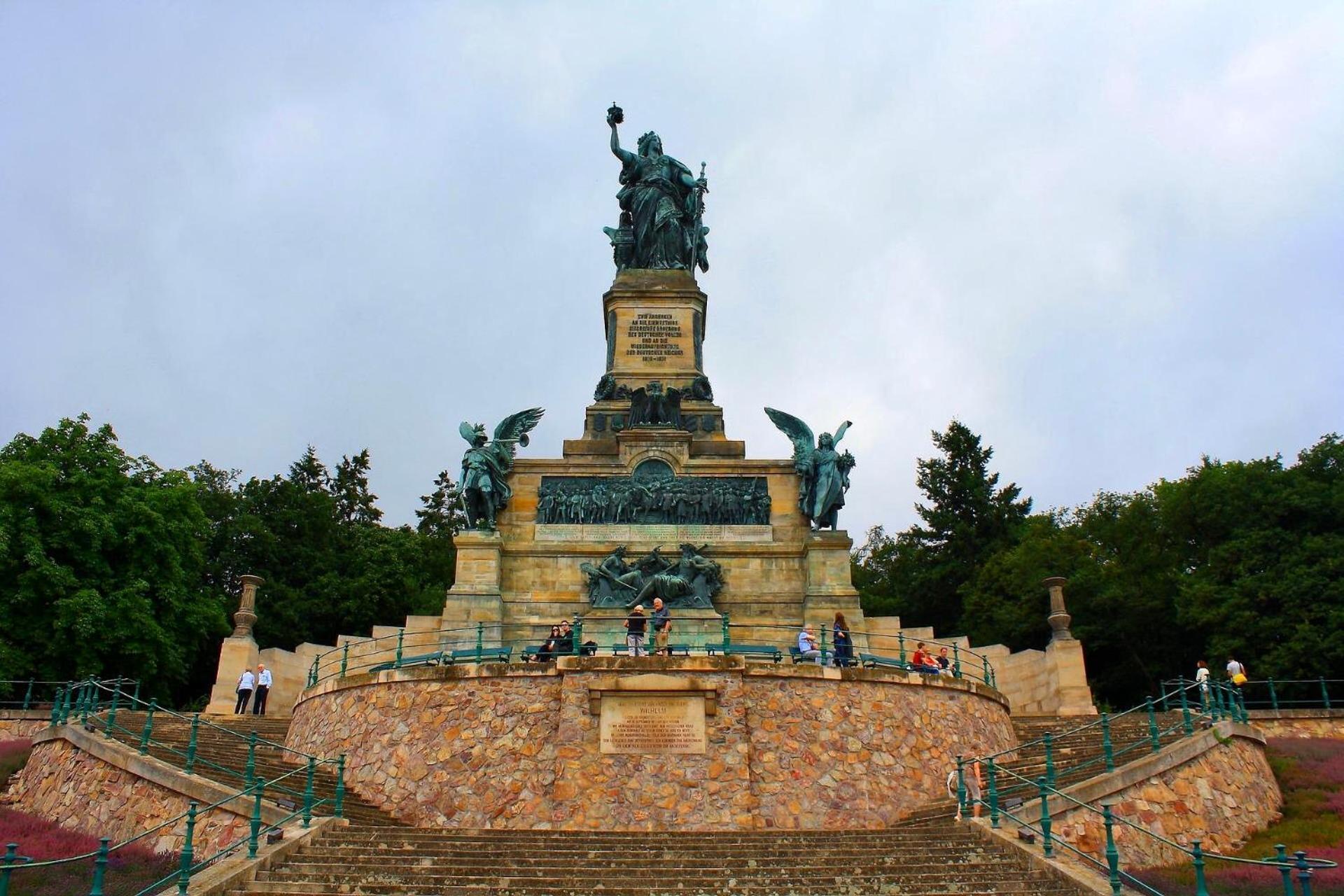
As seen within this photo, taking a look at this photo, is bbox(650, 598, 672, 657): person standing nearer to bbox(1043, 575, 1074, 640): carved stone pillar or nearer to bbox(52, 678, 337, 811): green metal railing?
bbox(52, 678, 337, 811): green metal railing

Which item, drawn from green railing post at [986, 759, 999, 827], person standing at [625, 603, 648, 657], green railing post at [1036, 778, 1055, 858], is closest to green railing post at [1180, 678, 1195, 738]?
green railing post at [986, 759, 999, 827]

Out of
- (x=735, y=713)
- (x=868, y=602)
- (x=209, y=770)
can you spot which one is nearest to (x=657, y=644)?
(x=735, y=713)

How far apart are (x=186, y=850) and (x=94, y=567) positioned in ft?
69.3

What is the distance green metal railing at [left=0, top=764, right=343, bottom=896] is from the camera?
10742 millimetres

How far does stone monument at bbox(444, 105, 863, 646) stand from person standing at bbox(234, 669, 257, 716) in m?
4.54

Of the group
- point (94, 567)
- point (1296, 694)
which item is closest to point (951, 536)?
point (1296, 694)

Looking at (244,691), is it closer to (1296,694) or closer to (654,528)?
(654,528)

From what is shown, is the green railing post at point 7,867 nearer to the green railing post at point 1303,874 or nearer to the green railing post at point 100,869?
the green railing post at point 100,869

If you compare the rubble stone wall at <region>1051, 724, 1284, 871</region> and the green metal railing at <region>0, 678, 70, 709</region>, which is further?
the green metal railing at <region>0, 678, 70, 709</region>

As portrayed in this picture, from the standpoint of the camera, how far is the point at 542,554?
28156 mm

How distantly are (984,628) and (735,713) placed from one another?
2700 centimetres

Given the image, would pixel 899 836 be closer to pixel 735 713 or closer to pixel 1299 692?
pixel 735 713

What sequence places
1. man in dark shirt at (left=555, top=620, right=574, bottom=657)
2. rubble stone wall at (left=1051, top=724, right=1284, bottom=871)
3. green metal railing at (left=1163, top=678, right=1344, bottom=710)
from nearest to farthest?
rubble stone wall at (left=1051, top=724, right=1284, bottom=871)
man in dark shirt at (left=555, top=620, right=574, bottom=657)
green metal railing at (left=1163, top=678, right=1344, bottom=710)

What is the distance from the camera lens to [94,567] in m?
30.3
